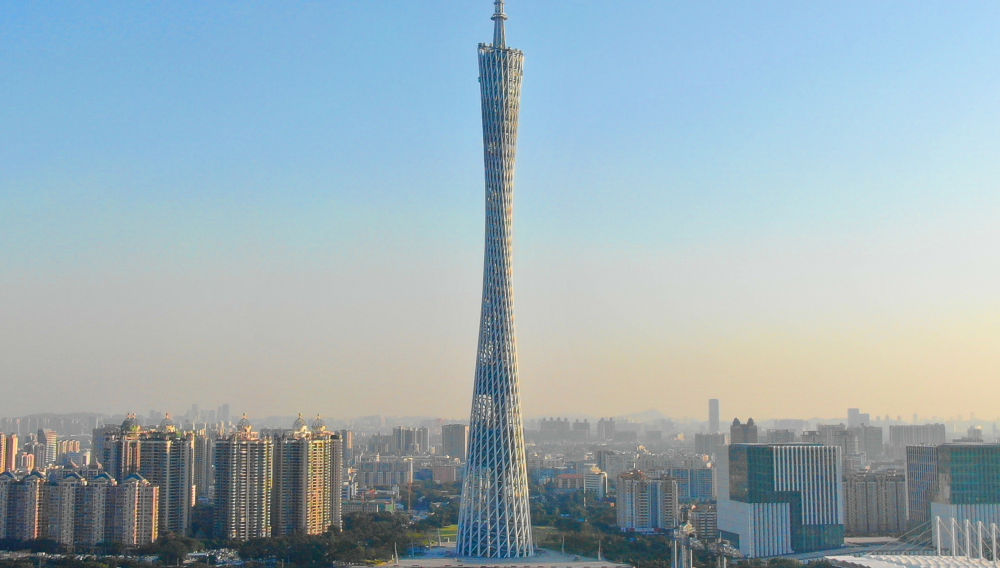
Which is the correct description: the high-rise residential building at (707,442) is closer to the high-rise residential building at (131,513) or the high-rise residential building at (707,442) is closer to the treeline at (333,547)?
the treeline at (333,547)

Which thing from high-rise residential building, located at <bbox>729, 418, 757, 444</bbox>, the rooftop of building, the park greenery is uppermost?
high-rise residential building, located at <bbox>729, 418, 757, 444</bbox>

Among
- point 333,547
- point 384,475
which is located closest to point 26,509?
point 333,547

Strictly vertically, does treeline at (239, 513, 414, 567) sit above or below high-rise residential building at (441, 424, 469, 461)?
below

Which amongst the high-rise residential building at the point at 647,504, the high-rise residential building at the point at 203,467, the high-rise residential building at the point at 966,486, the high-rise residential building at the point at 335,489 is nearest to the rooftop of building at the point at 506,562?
the high-rise residential building at the point at 335,489

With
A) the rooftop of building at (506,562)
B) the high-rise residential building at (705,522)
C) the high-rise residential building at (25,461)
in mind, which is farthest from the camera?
the high-rise residential building at (25,461)

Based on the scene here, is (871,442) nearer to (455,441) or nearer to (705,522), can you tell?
(455,441)

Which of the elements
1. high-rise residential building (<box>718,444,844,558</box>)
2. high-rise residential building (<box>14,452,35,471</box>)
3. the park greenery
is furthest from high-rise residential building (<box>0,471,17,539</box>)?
high-rise residential building (<box>14,452,35,471</box>)

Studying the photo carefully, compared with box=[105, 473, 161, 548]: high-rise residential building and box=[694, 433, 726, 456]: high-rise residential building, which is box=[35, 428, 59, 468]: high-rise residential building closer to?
box=[105, 473, 161, 548]: high-rise residential building

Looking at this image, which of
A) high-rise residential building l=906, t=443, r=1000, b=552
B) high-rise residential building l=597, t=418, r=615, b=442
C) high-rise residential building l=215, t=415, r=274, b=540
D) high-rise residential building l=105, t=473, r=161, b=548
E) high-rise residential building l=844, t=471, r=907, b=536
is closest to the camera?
high-rise residential building l=906, t=443, r=1000, b=552
